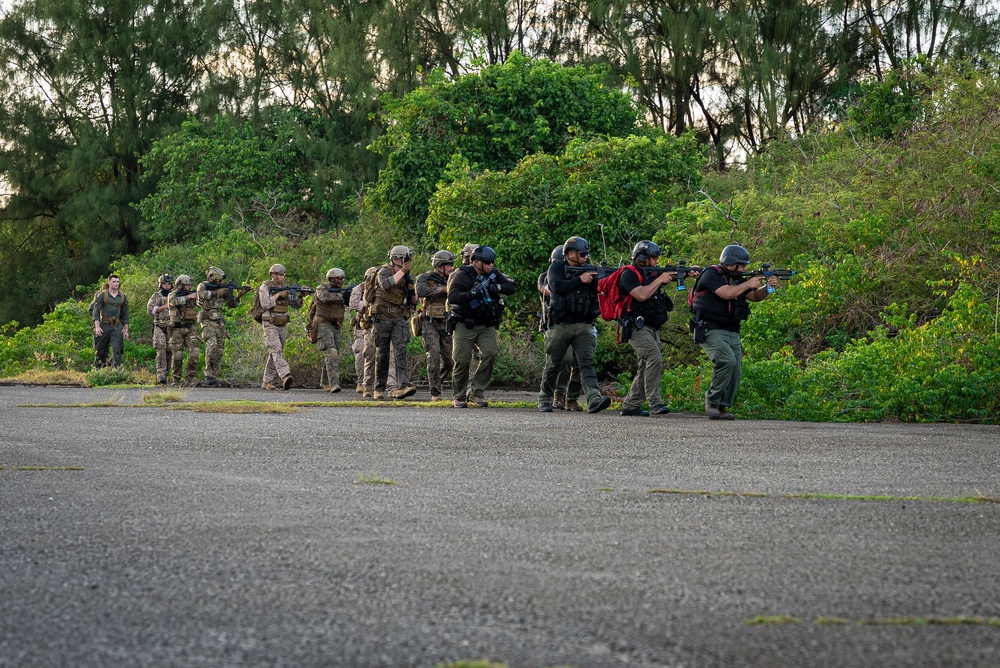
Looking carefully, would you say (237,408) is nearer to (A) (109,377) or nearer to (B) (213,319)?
(B) (213,319)

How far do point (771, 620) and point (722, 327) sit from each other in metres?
10.5

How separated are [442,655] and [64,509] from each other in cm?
387

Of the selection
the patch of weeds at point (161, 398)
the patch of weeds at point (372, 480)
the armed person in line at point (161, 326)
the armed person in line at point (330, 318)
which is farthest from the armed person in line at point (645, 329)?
the armed person in line at point (161, 326)

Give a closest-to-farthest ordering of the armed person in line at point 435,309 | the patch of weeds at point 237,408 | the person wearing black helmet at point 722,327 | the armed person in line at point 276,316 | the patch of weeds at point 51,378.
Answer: the person wearing black helmet at point 722,327
the patch of weeds at point 237,408
the armed person in line at point 435,309
the armed person in line at point 276,316
the patch of weeds at point 51,378

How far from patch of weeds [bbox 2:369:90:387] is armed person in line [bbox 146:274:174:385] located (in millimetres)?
1461

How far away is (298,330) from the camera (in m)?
26.6

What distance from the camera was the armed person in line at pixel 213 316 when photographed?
80.5 ft

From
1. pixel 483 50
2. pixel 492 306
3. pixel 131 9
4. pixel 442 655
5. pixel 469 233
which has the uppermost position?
pixel 131 9

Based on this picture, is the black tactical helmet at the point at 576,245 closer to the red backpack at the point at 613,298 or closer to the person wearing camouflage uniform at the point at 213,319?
the red backpack at the point at 613,298

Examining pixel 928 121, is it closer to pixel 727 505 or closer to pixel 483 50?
pixel 727 505

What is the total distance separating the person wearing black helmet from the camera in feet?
48.1

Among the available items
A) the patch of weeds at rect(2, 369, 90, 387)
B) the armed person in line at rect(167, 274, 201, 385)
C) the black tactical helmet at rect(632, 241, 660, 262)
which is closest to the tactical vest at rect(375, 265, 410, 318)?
the black tactical helmet at rect(632, 241, 660, 262)

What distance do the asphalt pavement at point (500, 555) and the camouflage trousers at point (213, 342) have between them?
13.8 m

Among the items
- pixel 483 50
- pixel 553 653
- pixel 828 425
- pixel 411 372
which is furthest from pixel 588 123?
pixel 553 653
